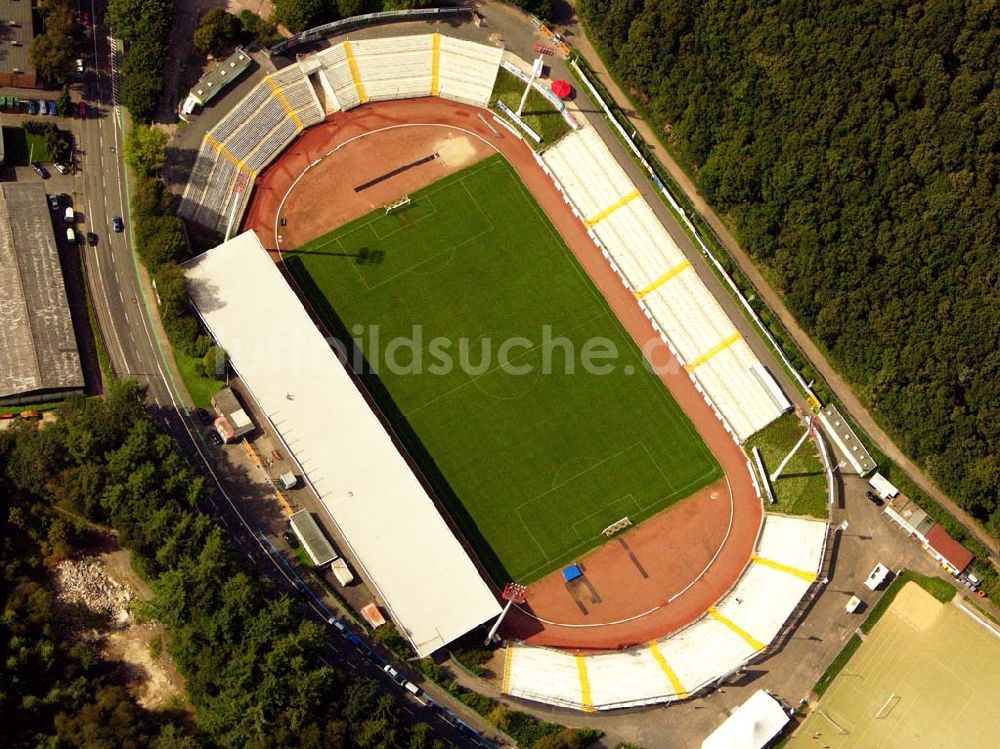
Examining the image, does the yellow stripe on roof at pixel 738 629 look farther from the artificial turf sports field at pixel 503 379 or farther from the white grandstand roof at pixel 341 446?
the white grandstand roof at pixel 341 446

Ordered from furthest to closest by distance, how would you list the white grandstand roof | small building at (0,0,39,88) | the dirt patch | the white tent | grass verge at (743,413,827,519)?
grass verge at (743,413,827,519) < small building at (0,0,39,88) < the white tent < the white grandstand roof < the dirt patch

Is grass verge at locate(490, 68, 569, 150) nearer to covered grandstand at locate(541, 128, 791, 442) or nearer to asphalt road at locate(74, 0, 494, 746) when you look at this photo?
covered grandstand at locate(541, 128, 791, 442)

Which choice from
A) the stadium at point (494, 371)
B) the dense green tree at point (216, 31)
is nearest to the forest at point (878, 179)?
the stadium at point (494, 371)

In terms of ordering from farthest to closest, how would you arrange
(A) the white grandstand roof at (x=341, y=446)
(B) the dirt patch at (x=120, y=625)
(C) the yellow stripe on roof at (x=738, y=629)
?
(C) the yellow stripe on roof at (x=738, y=629)
(A) the white grandstand roof at (x=341, y=446)
(B) the dirt patch at (x=120, y=625)

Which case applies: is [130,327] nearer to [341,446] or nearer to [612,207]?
[341,446]

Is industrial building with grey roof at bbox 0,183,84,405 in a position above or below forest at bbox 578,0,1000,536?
above

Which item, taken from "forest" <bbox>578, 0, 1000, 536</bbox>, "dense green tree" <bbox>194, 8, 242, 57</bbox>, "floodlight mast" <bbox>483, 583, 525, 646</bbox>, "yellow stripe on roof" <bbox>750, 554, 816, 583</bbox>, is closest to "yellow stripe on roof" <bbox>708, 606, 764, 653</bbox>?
"yellow stripe on roof" <bbox>750, 554, 816, 583</bbox>
